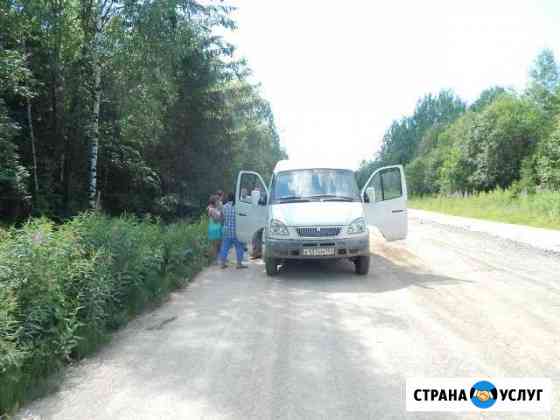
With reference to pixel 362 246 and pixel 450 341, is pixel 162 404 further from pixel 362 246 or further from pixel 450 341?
pixel 362 246

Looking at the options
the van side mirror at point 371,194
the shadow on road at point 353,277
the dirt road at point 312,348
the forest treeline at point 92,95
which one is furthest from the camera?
the forest treeline at point 92,95

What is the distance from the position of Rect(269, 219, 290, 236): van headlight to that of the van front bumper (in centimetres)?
14

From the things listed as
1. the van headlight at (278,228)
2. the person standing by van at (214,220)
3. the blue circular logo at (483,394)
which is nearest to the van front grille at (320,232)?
the van headlight at (278,228)

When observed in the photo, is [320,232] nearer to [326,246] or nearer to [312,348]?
[326,246]

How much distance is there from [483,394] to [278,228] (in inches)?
198

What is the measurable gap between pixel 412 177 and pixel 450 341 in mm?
71164

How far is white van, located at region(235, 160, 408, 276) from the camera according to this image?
7.76 metres

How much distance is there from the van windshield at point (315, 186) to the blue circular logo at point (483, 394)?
536 cm

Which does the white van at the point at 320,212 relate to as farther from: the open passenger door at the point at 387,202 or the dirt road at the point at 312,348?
the dirt road at the point at 312,348

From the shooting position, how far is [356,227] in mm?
7871

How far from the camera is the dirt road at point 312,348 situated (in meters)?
3.25

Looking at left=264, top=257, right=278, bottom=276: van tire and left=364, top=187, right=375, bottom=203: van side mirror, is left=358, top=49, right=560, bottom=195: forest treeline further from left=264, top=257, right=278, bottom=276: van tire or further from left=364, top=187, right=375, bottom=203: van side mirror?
left=264, top=257, right=278, bottom=276: van tire

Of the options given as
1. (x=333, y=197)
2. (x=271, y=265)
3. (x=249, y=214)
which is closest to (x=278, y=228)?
(x=271, y=265)

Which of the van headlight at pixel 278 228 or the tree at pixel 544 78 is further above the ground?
the tree at pixel 544 78
